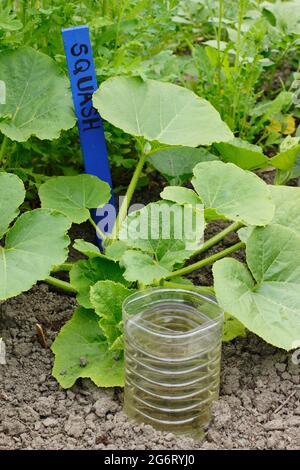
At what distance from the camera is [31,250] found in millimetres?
2006

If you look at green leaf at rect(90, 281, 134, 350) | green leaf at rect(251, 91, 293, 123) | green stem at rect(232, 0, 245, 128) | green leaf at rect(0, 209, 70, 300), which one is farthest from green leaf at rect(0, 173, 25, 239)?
green leaf at rect(251, 91, 293, 123)

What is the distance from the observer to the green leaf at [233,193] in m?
2.08

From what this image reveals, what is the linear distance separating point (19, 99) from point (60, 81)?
0.13 metres

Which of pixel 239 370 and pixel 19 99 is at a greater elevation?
pixel 19 99

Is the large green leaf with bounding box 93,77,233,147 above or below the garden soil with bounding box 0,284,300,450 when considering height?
above

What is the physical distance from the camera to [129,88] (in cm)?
238

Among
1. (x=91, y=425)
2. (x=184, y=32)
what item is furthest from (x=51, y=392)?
(x=184, y=32)

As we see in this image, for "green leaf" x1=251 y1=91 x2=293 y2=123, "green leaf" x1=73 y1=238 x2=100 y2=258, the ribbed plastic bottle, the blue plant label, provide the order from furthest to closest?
"green leaf" x1=251 y1=91 x2=293 y2=123 < the blue plant label < "green leaf" x1=73 y1=238 x2=100 y2=258 < the ribbed plastic bottle

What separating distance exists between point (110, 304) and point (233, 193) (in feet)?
1.47

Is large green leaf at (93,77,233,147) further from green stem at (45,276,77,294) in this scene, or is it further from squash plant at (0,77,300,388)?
green stem at (45,276,77,294)

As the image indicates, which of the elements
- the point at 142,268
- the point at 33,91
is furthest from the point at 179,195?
the point at 33,91

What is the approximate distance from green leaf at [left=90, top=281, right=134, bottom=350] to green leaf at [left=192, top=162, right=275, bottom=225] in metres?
0.33

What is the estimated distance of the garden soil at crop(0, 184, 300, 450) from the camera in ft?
6.16

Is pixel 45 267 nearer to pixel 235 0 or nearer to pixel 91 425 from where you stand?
Answer: pixel 91 425
